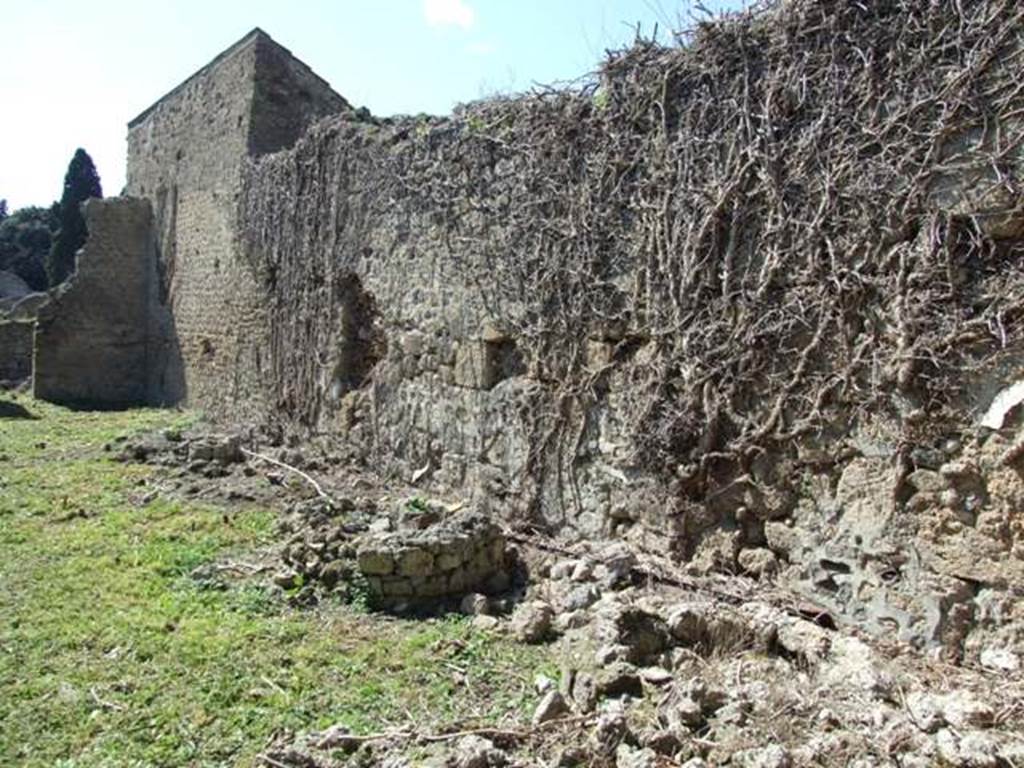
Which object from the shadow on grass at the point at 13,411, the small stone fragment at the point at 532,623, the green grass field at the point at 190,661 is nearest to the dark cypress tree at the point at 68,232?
the shadow on grass at the point at 13,411

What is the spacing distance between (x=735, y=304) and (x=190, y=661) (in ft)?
11.0

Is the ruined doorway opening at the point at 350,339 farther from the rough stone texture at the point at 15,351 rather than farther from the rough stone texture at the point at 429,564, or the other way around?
the rough stone texture at the point at 15,351

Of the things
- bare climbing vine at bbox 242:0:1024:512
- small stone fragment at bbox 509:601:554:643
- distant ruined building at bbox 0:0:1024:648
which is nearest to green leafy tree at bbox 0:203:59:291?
distant ruined building at bbox 0:0:1024:648

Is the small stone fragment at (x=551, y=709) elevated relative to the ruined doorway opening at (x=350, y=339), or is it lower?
lower

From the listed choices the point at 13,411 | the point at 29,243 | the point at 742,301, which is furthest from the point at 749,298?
the point at 29,243

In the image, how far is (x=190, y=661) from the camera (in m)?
4.01

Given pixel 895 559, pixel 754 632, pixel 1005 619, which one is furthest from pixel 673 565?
pixel 1005 619

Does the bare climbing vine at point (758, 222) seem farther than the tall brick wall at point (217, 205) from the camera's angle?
No

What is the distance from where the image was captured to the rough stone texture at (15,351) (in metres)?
15.4

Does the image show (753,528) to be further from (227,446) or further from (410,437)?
(227,446)

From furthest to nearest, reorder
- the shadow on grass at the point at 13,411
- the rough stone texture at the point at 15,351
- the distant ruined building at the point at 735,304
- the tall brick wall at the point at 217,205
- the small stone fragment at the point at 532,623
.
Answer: the rough stone texture at the point at 15,351 < the shadow on grass at the point at 13,411 < the tall brick wall at the point at 217,205 < the small stone fragment at the point at 532,623 < the distant ruined building at the point at 735,304

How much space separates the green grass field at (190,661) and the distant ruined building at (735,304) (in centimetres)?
154

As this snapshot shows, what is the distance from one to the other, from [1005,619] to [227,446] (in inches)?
271

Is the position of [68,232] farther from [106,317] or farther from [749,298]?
[749,298]
